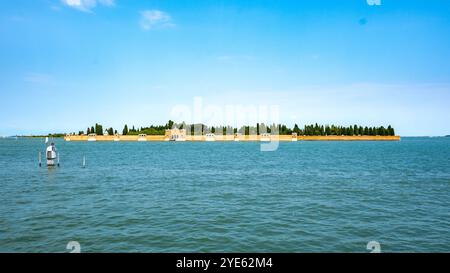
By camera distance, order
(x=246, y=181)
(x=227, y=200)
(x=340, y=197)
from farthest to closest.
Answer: (x=246, y=181)
(x=340, y=197)
(x=227, y=200)

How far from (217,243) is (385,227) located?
9272mm

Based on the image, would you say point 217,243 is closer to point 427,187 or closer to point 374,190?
point 374,190

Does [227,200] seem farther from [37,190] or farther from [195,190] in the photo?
[37,190]

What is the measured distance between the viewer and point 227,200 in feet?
75.8

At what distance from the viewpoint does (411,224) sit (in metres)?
17.1

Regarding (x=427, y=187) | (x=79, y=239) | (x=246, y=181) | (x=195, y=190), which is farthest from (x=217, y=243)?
(x=427, y=187)

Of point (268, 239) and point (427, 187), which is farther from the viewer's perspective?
point (427, 187)
